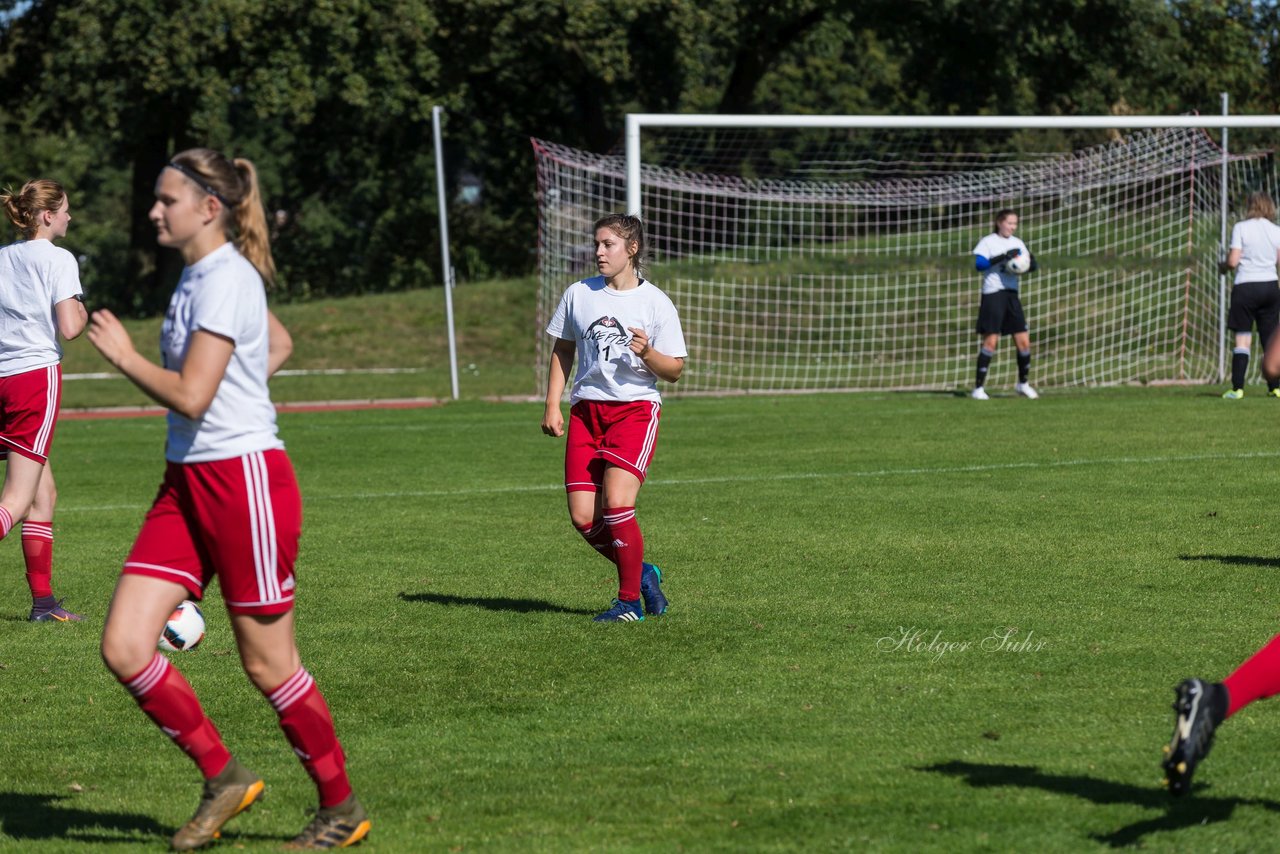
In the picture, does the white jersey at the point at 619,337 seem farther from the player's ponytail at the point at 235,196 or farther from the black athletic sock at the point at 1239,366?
the black athletic sock at the point at 1239,366

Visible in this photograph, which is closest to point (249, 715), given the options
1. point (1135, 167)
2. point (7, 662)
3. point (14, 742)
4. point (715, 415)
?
point (14, 742)

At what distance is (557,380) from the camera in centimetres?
798

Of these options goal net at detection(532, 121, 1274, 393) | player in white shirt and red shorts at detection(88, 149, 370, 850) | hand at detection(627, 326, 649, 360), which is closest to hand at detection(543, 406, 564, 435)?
hand at detection(627, 326, 649, 360)

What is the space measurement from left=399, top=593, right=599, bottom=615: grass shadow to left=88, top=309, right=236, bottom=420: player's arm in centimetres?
396

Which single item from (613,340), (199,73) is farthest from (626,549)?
(199,73)

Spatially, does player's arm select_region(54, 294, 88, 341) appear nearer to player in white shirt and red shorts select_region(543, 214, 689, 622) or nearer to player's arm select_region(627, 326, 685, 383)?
player in white shirt and red shorts select_region(543, 214, 689, 622)

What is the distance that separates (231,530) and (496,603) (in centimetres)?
397

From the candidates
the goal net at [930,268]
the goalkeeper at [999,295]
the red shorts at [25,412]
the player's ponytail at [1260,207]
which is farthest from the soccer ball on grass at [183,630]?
the goal net at [930,268]

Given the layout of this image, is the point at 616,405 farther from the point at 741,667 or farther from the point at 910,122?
the point at 910,122

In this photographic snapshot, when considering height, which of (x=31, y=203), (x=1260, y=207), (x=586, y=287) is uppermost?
(x=1260, y=207)

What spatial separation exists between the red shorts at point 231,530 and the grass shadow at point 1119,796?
7.07 feet

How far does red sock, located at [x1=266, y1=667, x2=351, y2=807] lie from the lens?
14.6ft

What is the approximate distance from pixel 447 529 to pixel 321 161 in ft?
127

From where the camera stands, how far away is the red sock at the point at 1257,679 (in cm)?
444
